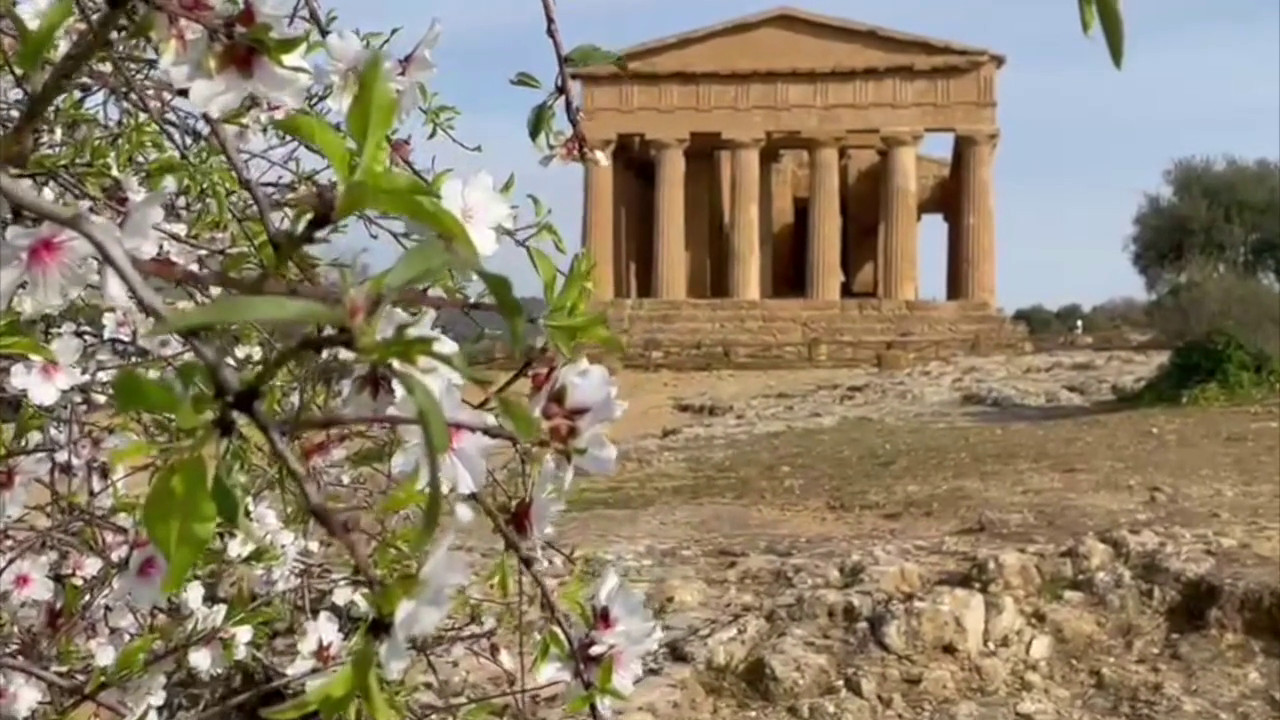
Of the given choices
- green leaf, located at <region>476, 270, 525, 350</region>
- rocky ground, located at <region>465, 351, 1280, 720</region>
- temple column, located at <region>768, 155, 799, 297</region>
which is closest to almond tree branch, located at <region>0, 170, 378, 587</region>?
green leaf, located at <region>476, 270, 525, 350</region>

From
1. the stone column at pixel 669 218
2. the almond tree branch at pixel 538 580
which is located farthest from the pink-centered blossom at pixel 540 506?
the stone column at pixel 669 218

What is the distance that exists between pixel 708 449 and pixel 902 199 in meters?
16.7

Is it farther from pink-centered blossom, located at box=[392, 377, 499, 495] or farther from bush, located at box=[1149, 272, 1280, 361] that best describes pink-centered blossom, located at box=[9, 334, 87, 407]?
bush, located at box=[1149, 272, 1280, 361]

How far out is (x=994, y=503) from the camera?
6863mm

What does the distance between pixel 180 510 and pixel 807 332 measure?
75.8 feet

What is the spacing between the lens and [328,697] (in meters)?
0.85

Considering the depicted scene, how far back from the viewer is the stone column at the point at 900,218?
25984 millimetres

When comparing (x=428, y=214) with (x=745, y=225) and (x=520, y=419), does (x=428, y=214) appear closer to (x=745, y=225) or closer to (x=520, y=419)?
(x=520, y=419)

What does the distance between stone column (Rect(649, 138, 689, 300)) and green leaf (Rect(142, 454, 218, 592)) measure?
25.6 metres

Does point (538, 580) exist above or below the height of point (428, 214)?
below

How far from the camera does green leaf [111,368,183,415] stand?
2.31 feet

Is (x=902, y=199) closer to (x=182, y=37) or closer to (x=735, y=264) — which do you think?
(x=735, y=264)

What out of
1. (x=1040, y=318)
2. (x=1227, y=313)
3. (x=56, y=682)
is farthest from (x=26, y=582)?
(x=1040, y=318)

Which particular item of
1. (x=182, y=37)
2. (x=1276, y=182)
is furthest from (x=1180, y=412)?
(x=1276, y=182)
